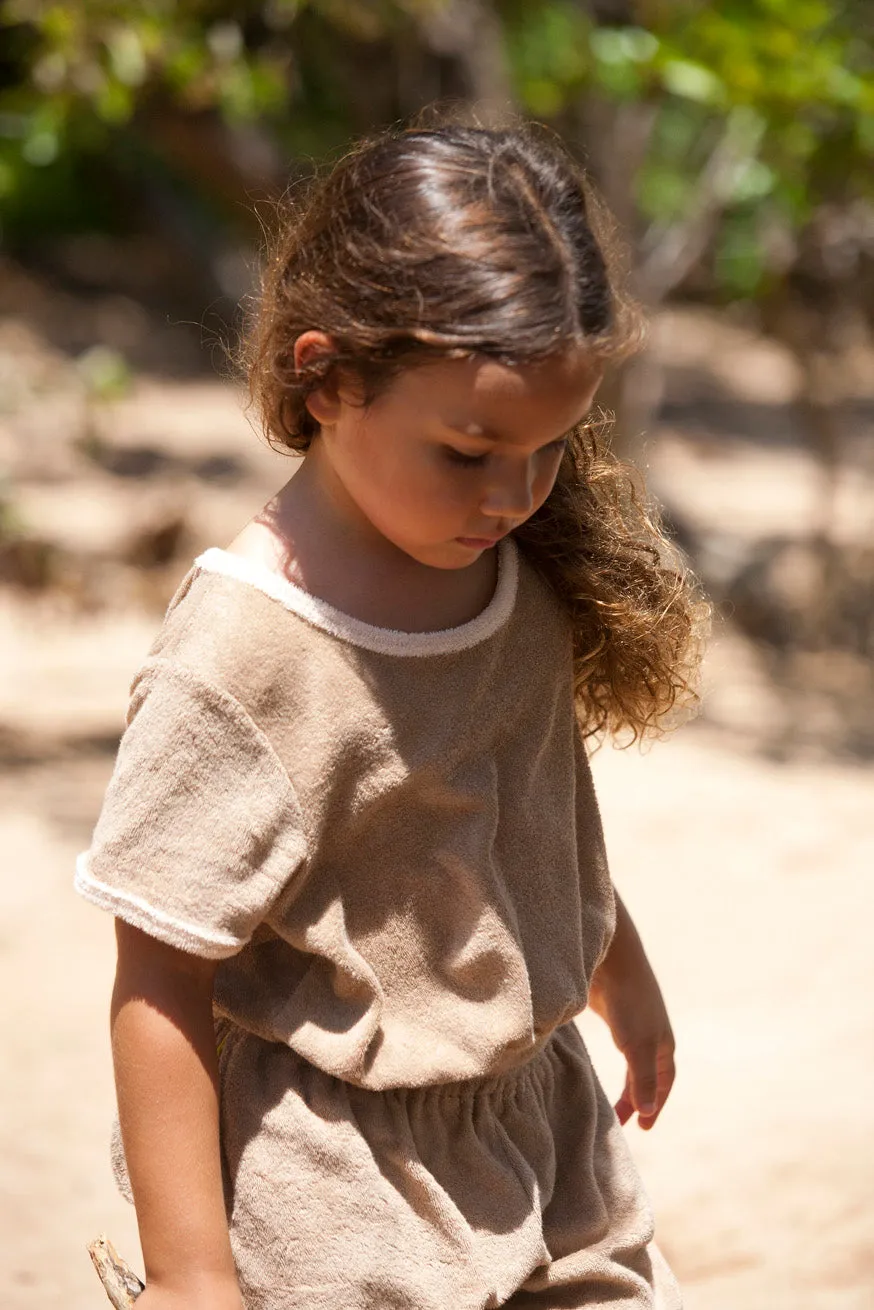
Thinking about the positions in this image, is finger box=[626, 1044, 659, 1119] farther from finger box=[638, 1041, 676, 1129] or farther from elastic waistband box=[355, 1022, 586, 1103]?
elastic waistband box=[355, 1022, 586, 1103]

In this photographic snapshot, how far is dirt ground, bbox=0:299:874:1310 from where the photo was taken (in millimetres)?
3098

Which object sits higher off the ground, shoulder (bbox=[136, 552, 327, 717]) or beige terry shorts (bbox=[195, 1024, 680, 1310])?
shoulder (bbox=[136, 552, 327, 717])

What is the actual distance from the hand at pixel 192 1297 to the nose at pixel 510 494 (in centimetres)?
66

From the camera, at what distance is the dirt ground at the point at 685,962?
3.10 meters

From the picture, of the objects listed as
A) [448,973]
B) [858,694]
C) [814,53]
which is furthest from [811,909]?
[448,973]

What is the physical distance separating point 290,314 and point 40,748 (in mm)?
4564

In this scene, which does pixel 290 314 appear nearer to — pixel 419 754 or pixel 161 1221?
pixel 419 754

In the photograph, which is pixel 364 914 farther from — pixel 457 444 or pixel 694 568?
pixel 694 568

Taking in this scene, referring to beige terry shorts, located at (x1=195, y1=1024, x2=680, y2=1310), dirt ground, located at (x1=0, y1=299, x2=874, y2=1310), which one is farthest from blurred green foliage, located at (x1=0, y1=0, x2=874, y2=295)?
beige terry shorts, located at (x1=195, y1=1024, x2=680, y2=1310)

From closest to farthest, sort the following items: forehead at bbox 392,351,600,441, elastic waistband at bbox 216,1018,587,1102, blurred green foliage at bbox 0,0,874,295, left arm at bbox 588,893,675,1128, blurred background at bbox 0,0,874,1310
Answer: forehead at bbox 392,351,600,441 < elastic waistband at bbox 216,1018,587,1102 < left arm at bbox 588,893,675,1128 < blurred background at bbox 0,0,874,1310 < blurred green foliage at bbox 0,0,874,295

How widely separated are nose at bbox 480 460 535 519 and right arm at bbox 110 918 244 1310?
0.44 m

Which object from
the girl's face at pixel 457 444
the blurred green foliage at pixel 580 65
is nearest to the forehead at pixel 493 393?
the girl's face at pixel 457 444

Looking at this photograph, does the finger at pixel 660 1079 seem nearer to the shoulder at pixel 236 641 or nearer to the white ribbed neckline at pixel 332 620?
the white ribbed neckline at pixel 332 620

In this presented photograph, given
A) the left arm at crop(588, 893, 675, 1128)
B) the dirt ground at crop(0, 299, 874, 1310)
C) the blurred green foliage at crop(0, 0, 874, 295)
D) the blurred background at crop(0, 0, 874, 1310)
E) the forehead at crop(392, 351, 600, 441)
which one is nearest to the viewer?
the forehead at crop(392, 351, 600, 441)
